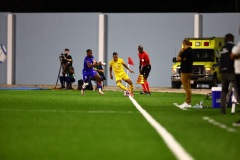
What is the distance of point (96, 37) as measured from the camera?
47.9 m

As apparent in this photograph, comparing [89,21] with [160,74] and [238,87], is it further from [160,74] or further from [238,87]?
[238,87]

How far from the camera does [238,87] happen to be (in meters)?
16.6

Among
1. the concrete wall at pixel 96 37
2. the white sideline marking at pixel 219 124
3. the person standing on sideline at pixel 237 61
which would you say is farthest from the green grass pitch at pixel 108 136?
the concrete wall at pixel 96 37

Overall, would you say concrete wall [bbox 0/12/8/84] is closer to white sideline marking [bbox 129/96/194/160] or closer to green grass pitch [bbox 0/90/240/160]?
green grass pitch [bbox 0/90/240/160]

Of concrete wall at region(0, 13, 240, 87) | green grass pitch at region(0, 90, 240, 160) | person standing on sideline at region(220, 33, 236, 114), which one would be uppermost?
concrete wall at region(0, 13, 240, 87)

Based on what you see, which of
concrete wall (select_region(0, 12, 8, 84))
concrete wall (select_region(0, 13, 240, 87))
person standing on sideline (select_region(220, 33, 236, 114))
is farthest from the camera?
concrete wall (select_region(0, 12, 8, 84))

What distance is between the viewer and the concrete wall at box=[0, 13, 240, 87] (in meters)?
47.3

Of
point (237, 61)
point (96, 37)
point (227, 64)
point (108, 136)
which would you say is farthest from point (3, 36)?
point (108, 136)

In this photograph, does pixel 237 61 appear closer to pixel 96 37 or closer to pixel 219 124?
pixel 219 124

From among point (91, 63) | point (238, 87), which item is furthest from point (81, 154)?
point (91, 63)

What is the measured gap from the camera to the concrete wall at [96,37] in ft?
155

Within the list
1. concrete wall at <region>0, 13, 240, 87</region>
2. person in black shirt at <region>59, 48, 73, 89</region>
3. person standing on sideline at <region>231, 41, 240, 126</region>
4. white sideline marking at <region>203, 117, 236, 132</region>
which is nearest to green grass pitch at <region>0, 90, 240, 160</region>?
white sideline marking at <region>203, 117, 236, 132</region>

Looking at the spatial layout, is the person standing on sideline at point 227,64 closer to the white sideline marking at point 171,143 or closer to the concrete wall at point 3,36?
the white sideline marking at point 171,143

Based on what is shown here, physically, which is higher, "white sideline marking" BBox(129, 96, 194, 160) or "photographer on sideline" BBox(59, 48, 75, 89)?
"photographer on sideline" BBox(59, 48, 75, 89)
